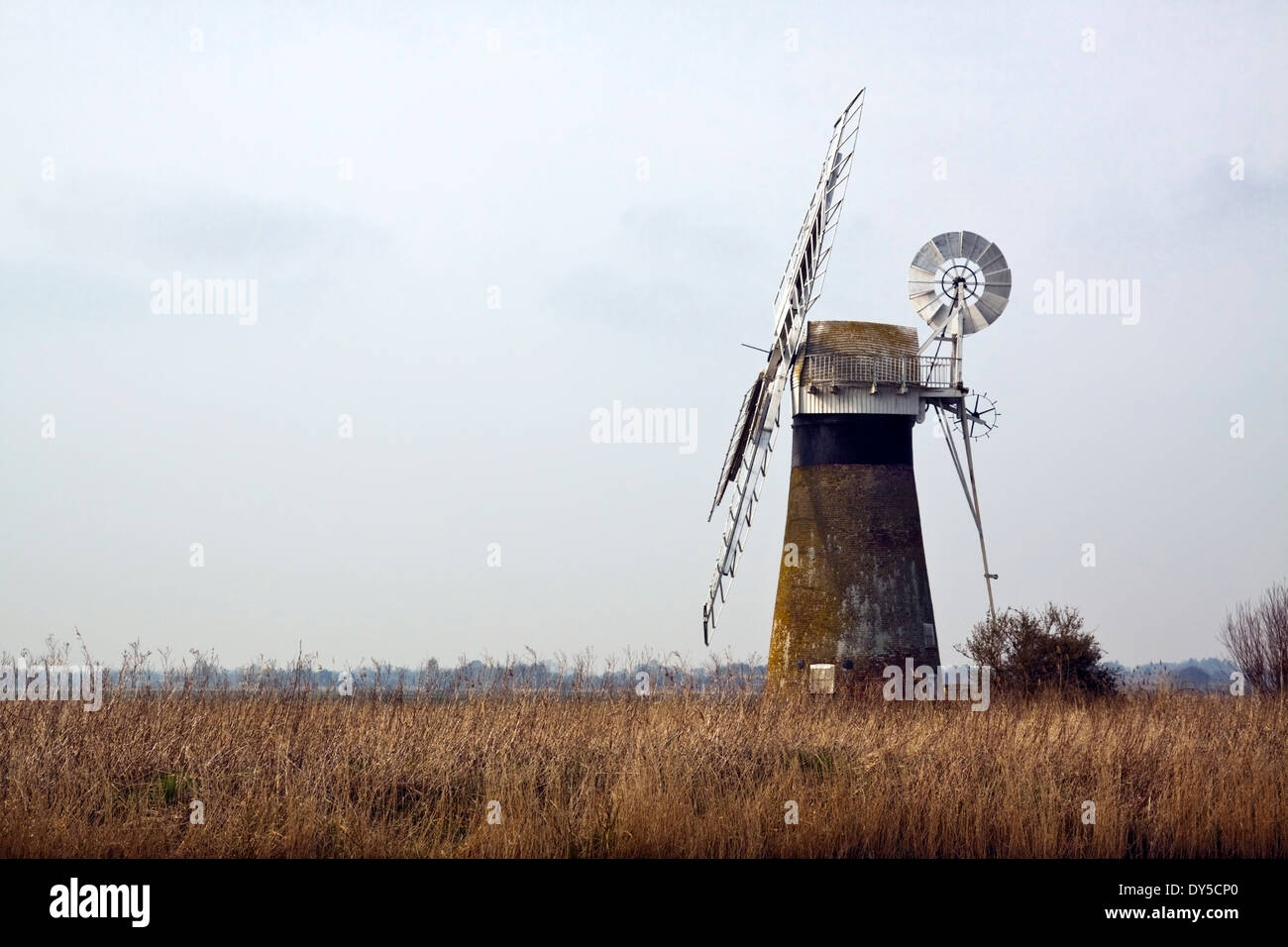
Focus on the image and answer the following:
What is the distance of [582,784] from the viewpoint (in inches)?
456

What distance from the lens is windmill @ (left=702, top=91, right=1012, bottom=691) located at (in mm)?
24531

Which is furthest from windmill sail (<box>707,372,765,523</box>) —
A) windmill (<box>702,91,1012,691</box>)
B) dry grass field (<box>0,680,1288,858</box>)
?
dry grass field (<box>0,680,1288,858</box>)

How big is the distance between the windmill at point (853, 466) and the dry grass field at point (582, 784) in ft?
32.0

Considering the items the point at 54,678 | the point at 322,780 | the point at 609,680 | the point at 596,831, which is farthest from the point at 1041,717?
the point at 54,678

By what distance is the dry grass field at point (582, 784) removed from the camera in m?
10.9

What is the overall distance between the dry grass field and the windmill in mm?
9741

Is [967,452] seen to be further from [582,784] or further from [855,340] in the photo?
[582,784]

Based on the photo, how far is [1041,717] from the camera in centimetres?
1747
